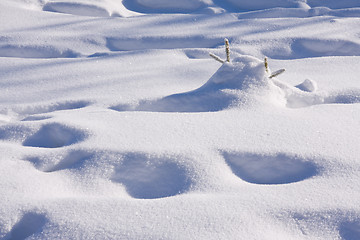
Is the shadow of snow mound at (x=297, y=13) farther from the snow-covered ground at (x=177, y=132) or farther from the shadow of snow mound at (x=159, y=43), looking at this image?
the shadow of snow mound at (x=159, y=43)

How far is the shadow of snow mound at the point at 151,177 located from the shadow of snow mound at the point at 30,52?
1324 millimetres

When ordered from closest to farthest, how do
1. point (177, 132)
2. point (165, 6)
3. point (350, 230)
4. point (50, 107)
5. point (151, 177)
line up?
point (350, 230), point (151, 177), point (177, 132), point (50, 107), point (165, 6)

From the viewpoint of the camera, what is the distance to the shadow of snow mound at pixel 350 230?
0.96 m

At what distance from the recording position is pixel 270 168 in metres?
1.24

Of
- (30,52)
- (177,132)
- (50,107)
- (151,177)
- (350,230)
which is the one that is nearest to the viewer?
(350,230)

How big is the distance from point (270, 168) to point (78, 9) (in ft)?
7.55

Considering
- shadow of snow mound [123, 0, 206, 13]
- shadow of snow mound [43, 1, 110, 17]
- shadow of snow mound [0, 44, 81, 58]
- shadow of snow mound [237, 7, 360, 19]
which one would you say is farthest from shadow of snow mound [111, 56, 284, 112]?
shadow of snow mound [123, 0, 206, 13]

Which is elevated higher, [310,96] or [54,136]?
[310,96]

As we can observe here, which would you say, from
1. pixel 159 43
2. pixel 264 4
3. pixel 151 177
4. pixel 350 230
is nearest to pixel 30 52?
pixel 159 43

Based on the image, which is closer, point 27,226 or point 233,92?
point 27,226

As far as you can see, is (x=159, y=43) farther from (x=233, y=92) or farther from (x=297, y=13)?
(x=297, y=13)

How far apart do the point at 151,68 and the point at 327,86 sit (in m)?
0.88

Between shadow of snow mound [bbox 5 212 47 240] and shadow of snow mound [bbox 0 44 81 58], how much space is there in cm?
149

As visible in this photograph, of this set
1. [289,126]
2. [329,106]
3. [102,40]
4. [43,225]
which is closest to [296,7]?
[102,40]
